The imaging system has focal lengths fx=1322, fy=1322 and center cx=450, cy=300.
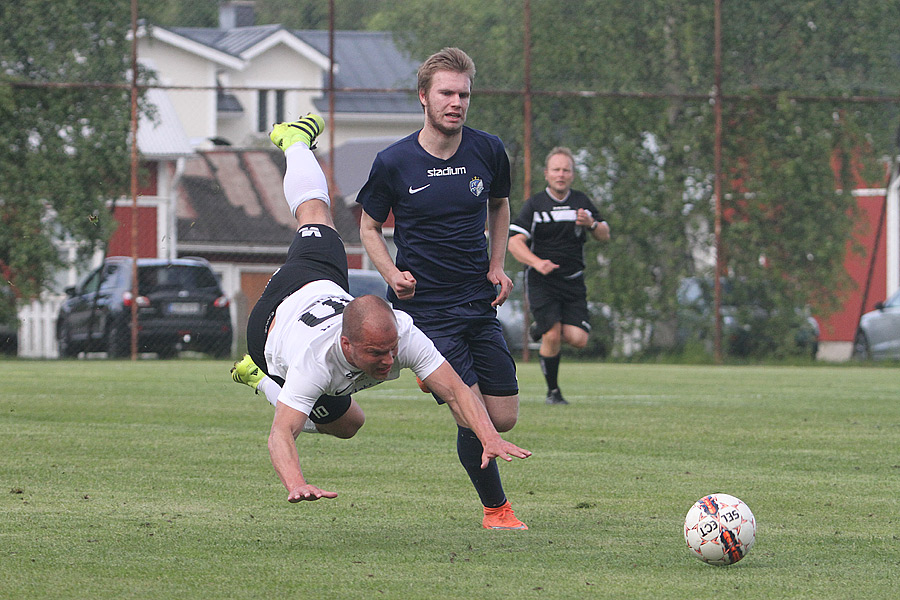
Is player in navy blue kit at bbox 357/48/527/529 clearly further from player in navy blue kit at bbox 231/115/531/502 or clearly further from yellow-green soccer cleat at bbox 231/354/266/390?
yellow-green soccer cleat at bbox 231/354/266/390

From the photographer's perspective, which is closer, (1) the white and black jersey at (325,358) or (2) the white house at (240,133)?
(1) the white and black jersey at (325,358)

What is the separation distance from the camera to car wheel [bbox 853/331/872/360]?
66.8 ft

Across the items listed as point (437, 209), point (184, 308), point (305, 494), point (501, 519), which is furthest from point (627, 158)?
point (305, 494)

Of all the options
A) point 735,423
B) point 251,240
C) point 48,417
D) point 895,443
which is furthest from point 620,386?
point 251,240

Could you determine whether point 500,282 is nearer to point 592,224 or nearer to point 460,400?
point 460,400

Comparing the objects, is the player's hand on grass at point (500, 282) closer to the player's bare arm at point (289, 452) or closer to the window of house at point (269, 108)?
the player's bare arm at point (289, 452)

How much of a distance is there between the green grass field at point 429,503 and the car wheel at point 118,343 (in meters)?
7.25

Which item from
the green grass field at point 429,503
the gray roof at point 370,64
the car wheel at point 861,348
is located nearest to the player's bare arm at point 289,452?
the green grass field at point 429,503

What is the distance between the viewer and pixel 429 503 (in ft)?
20.3

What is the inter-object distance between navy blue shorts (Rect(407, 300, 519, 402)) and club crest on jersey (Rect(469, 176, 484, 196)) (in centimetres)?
50

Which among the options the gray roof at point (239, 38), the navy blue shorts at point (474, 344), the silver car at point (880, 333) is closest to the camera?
the navy blue shorts at point (474, 344)

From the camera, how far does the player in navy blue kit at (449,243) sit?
5.86 m

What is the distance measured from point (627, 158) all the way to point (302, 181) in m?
12.9

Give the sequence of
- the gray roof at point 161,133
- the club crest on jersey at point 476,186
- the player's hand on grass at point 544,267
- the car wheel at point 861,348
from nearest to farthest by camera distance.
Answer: the club crest on jersey at point 476,186
the player's hand on grass at point 544,267
the gray roof at point 161,133
the car wheel at point 861,348
